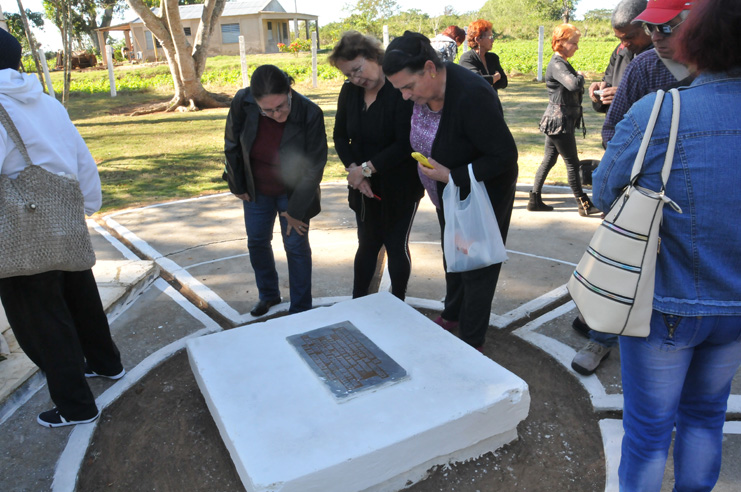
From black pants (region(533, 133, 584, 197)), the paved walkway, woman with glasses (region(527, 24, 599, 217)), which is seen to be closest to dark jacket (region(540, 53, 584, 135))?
woman with glasses (region(527, 24, 599, 217))

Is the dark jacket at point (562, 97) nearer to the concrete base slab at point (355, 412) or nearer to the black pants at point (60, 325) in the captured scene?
the concrete base slab at point (355, 412)

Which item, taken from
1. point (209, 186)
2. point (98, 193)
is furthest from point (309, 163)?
point (209, 186)

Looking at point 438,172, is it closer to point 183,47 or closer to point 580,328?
point 580,328

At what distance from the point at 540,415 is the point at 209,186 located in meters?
5.97

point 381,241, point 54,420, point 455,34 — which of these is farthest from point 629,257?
point 455,34

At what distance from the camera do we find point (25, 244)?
7.45ft

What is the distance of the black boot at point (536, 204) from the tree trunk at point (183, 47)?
12.5m

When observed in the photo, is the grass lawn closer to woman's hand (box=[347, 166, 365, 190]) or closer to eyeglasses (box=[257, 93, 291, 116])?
eyeglasses (box=[257, 93, 291, 116])

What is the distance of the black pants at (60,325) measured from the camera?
2.44 m

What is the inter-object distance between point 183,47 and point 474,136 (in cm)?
1573

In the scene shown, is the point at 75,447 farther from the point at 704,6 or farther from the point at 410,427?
the point at 704,6

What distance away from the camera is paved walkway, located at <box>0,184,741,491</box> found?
8.66ft

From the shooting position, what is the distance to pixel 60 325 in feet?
8.38

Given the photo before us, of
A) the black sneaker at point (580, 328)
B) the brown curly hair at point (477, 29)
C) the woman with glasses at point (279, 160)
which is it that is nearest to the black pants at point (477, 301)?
the black sneaker at point (580, 328)
